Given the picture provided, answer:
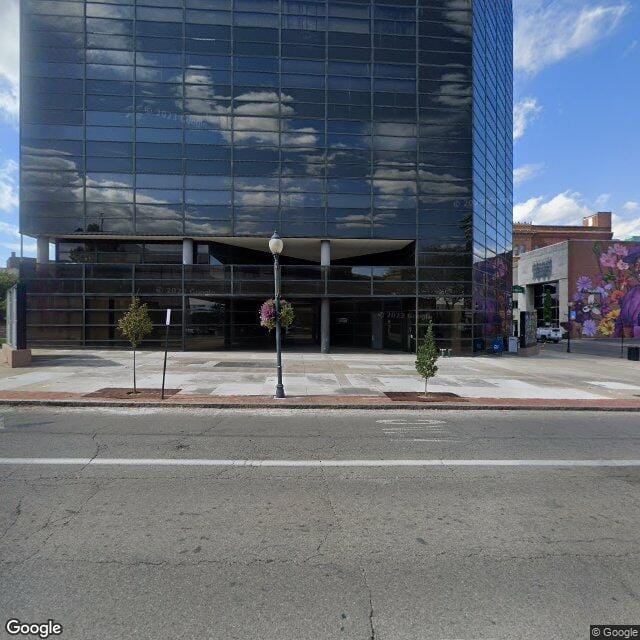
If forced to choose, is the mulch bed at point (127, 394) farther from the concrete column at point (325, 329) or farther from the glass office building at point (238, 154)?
the concrete column at point (325, 329)

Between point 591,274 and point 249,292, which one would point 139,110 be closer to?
point 249,292

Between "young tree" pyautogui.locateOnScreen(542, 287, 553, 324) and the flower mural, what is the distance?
430 cm

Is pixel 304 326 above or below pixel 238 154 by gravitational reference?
below

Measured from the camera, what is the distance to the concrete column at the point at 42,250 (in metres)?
25.2

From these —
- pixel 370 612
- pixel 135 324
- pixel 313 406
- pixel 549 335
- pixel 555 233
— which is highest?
pixel 555 233

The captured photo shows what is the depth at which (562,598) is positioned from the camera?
3340 mm

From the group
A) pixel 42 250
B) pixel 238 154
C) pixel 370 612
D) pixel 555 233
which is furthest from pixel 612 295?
pixel 42 250

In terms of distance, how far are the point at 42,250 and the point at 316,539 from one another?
28534mm

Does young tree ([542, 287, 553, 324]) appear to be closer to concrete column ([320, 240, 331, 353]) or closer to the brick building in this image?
the brick building

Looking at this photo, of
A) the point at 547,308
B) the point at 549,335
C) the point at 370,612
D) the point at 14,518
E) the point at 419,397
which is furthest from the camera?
the point at 547,308

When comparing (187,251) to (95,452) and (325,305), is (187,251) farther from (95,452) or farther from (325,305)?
(95,452)

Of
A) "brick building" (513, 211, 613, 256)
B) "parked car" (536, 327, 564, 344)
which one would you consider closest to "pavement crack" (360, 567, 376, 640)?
"parked car" (536, 327, 564, 344)

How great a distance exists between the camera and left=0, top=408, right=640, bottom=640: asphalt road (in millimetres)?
3105

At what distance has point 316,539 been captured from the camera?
13.9 ft
